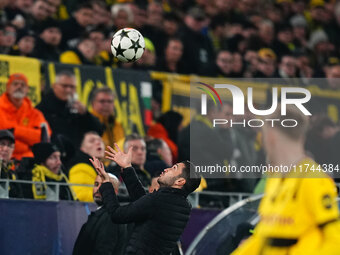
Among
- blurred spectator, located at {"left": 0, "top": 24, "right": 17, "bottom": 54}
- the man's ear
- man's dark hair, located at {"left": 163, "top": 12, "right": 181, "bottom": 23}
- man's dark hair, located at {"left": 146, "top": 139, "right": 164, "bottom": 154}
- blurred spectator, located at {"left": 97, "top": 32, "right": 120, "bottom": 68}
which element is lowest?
man's dark hair, located at {"left": 146, "top": 139, "right": 164, "bottom": 154}

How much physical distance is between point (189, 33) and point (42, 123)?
238 inches

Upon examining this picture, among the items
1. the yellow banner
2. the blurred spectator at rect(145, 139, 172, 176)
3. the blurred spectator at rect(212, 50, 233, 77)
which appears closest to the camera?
the blurred spectator at rect(145, 139, 172, 176)

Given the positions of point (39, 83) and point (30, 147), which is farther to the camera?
point (39, 83)

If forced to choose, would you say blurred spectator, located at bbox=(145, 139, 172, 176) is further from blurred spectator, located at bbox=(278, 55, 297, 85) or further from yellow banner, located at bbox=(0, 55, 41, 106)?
blurred spectator, located at bbox=(278, 55, 297, 85)

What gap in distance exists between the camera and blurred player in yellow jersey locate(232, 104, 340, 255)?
5.60 metres

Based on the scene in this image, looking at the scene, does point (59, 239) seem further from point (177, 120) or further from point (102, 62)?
point (102, 62)

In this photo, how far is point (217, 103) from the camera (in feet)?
40.8

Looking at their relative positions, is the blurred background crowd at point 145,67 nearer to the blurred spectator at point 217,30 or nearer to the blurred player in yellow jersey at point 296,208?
the blurred spectator at point 217,30

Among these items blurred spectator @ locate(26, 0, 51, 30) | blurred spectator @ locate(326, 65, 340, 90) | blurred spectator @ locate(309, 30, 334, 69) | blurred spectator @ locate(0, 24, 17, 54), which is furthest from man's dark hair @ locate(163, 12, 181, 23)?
blurred spectator @ locate(0, 24, 17, 54)

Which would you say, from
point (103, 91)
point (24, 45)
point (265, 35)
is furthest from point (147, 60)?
point (265, 35)

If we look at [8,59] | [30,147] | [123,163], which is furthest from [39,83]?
[123,163]

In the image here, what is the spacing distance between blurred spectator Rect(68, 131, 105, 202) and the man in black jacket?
2.16 metres

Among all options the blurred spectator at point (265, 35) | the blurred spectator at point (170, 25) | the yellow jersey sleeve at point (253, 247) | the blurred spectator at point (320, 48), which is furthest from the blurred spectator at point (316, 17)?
the yellow jersey sleeve at point (253, 247)

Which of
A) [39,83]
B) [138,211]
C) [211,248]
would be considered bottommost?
[211,248]
